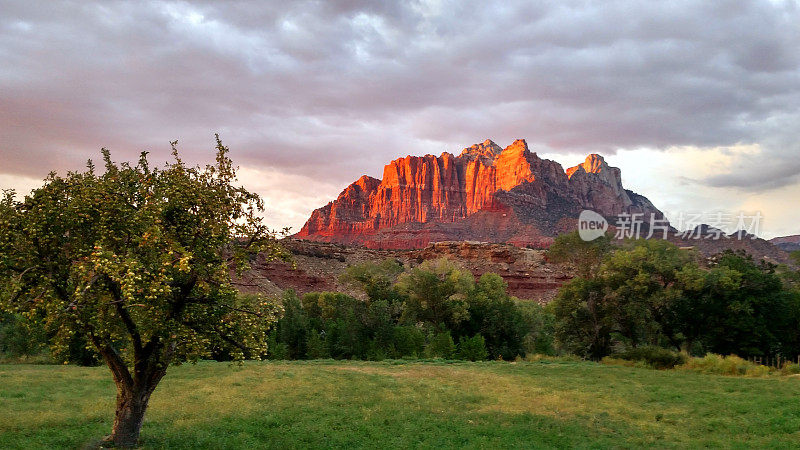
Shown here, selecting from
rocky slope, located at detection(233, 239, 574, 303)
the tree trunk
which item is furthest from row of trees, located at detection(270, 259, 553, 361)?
rocky slope, located at detection(233, 239, 574, 303)

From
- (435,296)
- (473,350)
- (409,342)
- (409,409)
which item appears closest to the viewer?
(409,409)

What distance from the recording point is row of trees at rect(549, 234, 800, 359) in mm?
45000

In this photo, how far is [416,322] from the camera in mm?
60219

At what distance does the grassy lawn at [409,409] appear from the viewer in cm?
1852

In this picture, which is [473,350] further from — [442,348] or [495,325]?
[495,325]

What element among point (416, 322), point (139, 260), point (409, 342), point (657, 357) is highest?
point (139, 260)

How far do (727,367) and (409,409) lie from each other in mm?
25869

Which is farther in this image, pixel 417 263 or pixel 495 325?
pixel 417 263

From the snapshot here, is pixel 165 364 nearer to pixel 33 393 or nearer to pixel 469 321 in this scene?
pixel 33 393

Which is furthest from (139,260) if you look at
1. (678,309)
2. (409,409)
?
(678,309)

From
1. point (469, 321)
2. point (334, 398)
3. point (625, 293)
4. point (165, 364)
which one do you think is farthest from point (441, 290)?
point (165, 364)

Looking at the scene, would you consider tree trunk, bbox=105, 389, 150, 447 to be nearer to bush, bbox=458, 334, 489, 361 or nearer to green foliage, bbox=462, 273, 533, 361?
bush, bbox=458, 334, 489, 361

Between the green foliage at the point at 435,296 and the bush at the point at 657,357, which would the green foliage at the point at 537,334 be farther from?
the bush at the point at 657,357

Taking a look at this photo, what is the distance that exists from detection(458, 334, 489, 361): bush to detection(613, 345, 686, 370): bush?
13.6 metres
